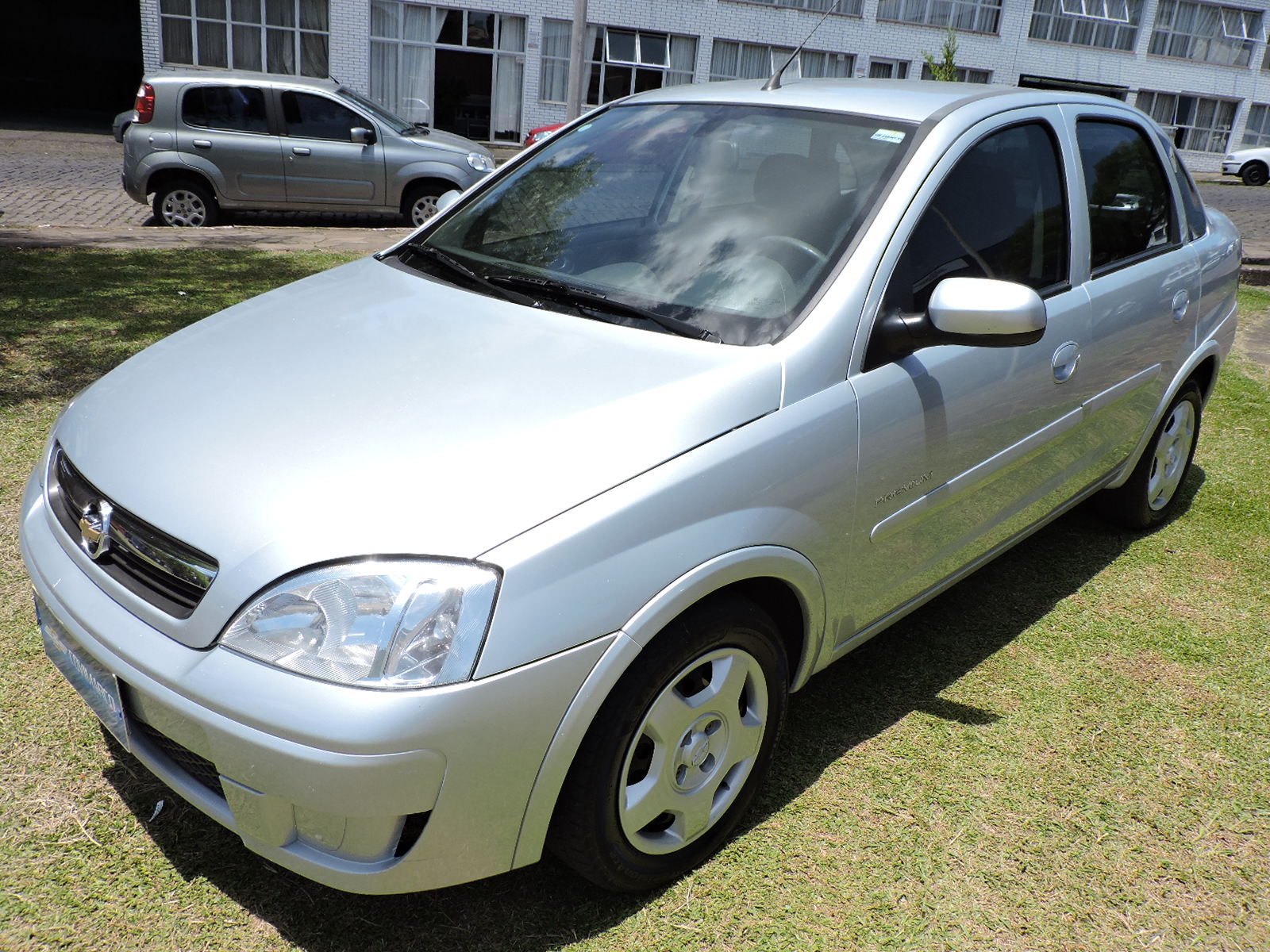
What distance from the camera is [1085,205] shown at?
3.46 meters

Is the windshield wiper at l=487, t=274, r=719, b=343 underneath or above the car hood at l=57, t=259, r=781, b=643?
above

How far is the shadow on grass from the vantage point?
2309 millimetres

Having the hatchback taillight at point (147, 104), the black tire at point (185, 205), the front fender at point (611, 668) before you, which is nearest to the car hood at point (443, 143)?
the black tire at point (185, 205)

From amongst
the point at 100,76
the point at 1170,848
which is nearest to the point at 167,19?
the point at 100,76

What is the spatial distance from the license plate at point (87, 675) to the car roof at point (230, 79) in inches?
389

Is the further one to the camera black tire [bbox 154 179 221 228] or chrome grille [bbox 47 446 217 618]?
black tire [bbox 154 179 221 228]

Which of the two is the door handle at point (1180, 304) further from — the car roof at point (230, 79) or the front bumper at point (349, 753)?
the car roof at point (230, 79)

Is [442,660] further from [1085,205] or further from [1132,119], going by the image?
[1132,119]

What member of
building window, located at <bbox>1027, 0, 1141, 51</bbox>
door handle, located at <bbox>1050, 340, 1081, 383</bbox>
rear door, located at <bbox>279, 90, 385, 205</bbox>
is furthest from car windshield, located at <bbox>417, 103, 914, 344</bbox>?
building window, located at <bbox>1027, 0, 1141, 51</bbox>

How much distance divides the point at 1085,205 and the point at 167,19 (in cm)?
→ 2443

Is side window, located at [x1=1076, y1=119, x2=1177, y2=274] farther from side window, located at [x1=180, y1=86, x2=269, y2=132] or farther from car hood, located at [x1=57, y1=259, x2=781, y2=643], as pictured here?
side window, located at [x1=180, y1=86, x2=269, y2=132]

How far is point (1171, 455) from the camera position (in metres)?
4.52

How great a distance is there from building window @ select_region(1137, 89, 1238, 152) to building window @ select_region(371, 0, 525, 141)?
2144 cm

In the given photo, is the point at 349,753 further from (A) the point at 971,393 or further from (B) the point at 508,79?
(B) the point at 508,79
